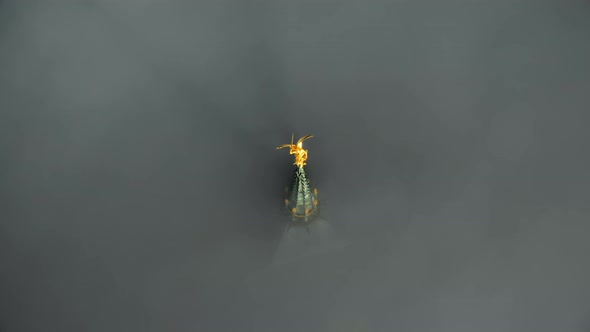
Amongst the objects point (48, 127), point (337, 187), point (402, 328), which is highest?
point (48, 127)

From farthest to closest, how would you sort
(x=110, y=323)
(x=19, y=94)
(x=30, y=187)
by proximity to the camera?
(x=19, y=94) < (x=30, y=187) < (x=110, y=323)

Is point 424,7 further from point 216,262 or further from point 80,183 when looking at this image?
point 80,183

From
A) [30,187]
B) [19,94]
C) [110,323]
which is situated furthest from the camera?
[19,94]

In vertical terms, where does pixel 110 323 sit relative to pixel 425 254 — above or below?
below

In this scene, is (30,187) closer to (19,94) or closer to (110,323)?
(19,94)

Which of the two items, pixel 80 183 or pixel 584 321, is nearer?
pixel 584 321

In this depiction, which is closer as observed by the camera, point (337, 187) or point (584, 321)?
point (584, 321)

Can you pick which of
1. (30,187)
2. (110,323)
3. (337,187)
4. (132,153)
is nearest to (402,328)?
(337,187)

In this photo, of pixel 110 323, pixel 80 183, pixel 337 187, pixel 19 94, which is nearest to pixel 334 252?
pixel 337 187

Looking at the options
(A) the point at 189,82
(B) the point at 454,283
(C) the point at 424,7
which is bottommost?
(B) the point at 454,283
